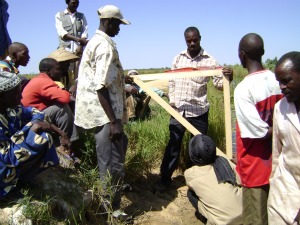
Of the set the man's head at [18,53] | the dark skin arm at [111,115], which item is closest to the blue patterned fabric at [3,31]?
the man's head at [18,53]

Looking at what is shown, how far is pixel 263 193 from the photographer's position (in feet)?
8.71

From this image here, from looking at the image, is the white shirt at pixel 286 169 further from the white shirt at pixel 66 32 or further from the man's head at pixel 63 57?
the white shirt at pixel 66 32

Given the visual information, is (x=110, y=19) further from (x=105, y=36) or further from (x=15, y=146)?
(x=15, y=146)

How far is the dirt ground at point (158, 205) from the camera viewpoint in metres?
3.72

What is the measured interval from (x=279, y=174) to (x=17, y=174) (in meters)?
2.01

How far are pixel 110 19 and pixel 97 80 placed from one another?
0.60 meters

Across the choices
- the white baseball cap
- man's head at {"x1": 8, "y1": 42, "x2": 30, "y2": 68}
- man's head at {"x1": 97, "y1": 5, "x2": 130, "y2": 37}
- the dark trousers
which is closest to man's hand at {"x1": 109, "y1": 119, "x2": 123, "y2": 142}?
man's head at {"x1": 97, "y1": 5, "x2": 130, "y2": 37}

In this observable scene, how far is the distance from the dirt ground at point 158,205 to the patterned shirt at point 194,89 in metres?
1.06

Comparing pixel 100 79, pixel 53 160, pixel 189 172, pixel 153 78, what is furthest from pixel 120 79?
pixel 189 172

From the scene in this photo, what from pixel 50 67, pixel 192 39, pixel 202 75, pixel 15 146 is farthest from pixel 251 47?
pixel 50 67

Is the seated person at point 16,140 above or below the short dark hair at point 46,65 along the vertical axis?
below

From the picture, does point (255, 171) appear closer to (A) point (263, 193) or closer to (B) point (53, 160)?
(A) point (263, 193)

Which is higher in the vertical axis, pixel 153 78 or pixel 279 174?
pixel 153 78

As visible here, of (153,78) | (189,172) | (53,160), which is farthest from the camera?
(153,78)
